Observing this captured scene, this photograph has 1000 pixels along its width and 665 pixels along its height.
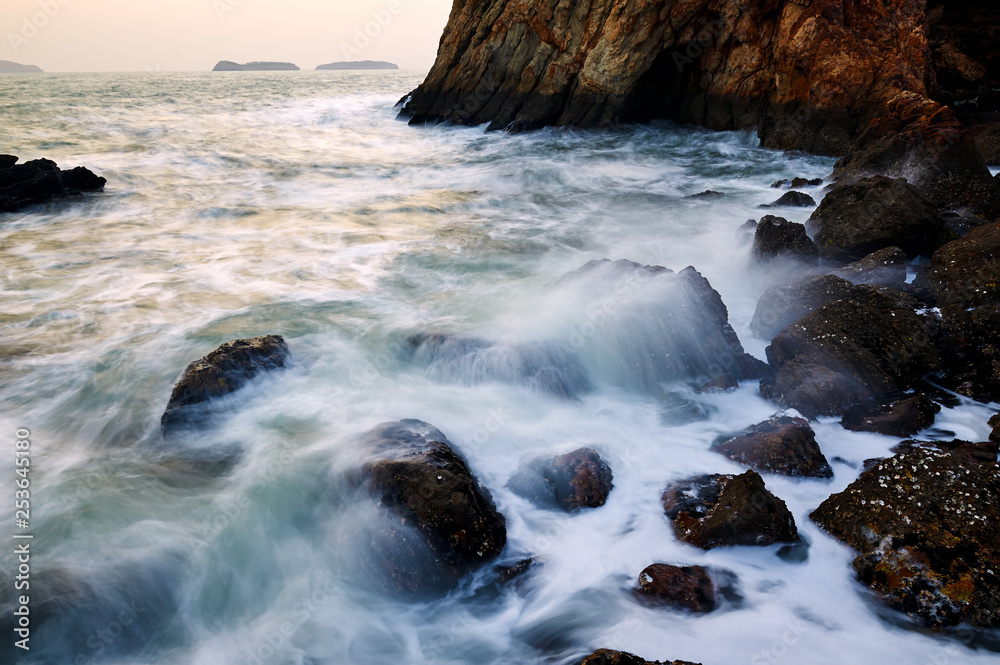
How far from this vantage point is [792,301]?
5.91 m

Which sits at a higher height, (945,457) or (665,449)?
(945,457)

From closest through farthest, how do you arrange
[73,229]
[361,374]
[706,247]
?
[361,374]
[706,247]
[73,229]

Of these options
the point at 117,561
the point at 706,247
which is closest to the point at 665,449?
the point at 117,561

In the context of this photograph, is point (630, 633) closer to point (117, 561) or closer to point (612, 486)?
point (612, 486)

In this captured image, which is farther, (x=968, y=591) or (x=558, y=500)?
(x=558, y=500)

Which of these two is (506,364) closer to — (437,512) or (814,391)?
(437,512)

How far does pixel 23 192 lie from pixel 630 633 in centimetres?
1580

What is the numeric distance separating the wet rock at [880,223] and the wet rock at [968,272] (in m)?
0.61

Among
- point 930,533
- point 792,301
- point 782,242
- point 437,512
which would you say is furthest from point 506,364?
point 782,242

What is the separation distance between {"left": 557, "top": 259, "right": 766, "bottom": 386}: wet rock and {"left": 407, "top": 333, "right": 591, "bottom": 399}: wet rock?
0.35 meters

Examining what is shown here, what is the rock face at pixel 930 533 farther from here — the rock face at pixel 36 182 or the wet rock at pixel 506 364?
the rock face at pixel 36 182

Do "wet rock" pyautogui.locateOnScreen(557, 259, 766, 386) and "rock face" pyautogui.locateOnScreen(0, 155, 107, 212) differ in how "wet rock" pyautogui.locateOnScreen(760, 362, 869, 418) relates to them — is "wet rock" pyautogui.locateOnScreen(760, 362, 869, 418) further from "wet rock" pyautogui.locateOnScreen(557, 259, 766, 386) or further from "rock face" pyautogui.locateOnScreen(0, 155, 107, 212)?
"rock face" pyautogui.locateOnScreen(0, 155, 107, 212)

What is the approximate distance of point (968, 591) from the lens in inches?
114

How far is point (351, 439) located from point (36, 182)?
13294 mm
